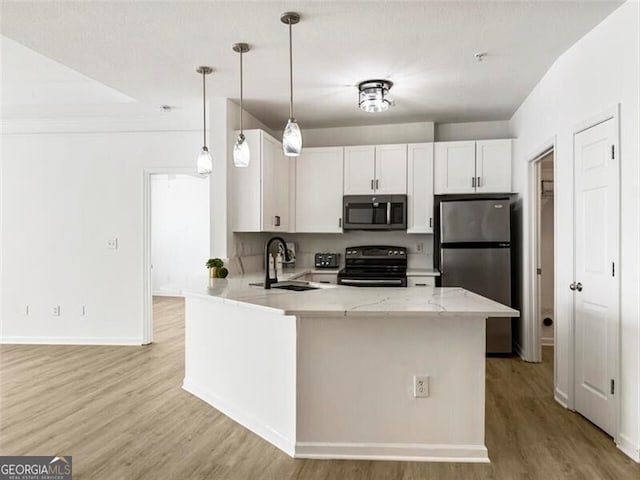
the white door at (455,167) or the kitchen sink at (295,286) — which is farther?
the white door at (455,167)

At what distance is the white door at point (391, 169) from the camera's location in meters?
5.07

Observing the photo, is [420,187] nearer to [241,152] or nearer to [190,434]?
[241,152]

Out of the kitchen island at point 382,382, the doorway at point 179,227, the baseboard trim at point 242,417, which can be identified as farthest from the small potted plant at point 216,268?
the doorway at point 179,227

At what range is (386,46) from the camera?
3162 millimetres

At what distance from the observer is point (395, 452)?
248 cm

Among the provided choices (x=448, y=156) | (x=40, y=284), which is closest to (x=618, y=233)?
(x=448, y=156)

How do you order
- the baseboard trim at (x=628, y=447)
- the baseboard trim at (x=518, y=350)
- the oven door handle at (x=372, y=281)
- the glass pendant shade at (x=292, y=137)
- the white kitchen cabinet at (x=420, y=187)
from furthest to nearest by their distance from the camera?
the white kitchen cabinet at (x=420, y=187)
the oven door handle at (x=372, y=281)
the baseboard trim at (x=518, y=350)
the glass pendant shade at (x=292, y=137)
the baseboard trim at (x=628, y=447)

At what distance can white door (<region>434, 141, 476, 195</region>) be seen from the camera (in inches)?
194

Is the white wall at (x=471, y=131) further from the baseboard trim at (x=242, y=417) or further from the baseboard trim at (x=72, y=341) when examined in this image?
the baseboard trim at (x=72, y=341)

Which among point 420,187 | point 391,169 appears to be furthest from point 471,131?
point 391,169

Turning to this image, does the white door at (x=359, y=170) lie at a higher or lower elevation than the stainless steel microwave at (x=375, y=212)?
higher

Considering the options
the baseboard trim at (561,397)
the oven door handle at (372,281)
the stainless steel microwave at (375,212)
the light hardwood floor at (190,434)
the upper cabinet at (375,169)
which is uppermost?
the upper cabinet at (375,169)

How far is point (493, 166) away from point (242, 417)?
11.9 ft

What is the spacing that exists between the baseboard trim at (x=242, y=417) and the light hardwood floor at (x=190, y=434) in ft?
0.15
